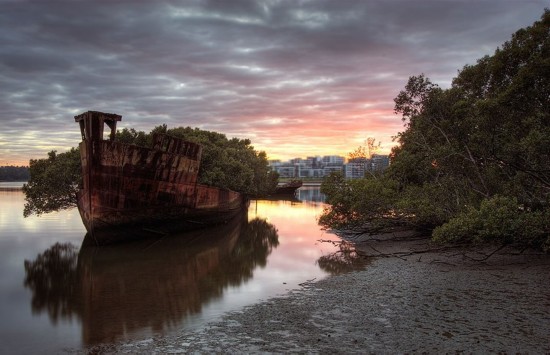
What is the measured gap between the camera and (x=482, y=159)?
16.0m

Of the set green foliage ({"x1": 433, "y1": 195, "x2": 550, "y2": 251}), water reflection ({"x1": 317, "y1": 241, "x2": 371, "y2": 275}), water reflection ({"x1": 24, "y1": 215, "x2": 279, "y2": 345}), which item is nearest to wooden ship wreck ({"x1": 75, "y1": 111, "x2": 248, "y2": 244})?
water reflection ({"x1": 24, "y1": 215, "x2": 279, "y2": 345})

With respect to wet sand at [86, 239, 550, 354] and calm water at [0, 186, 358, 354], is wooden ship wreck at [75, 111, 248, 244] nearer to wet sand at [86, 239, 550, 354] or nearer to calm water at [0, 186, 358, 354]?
calm water at [0, 186, 358, 354]

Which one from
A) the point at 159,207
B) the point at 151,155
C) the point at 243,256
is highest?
the point at 151,155

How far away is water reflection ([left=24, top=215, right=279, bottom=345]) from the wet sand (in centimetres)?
141

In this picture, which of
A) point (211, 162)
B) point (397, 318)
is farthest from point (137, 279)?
point (211, 162)

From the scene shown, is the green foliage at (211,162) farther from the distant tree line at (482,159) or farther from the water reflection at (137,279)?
the distant tree line at (482,159)

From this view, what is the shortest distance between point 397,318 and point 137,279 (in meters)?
7.70

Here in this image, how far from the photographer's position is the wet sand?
6.53 m

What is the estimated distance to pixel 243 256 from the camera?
17.2 metres

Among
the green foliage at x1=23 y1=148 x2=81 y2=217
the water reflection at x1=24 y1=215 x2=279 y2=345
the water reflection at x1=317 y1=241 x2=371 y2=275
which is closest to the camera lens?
the water reflection at x1=24 y1=215 x2=279 y2=345

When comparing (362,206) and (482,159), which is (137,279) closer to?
(362,206)

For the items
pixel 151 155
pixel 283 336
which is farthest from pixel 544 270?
pixel 151 155

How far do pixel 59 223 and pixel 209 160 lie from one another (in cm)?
1098

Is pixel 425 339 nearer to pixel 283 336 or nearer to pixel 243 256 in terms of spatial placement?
pixel 283 336
